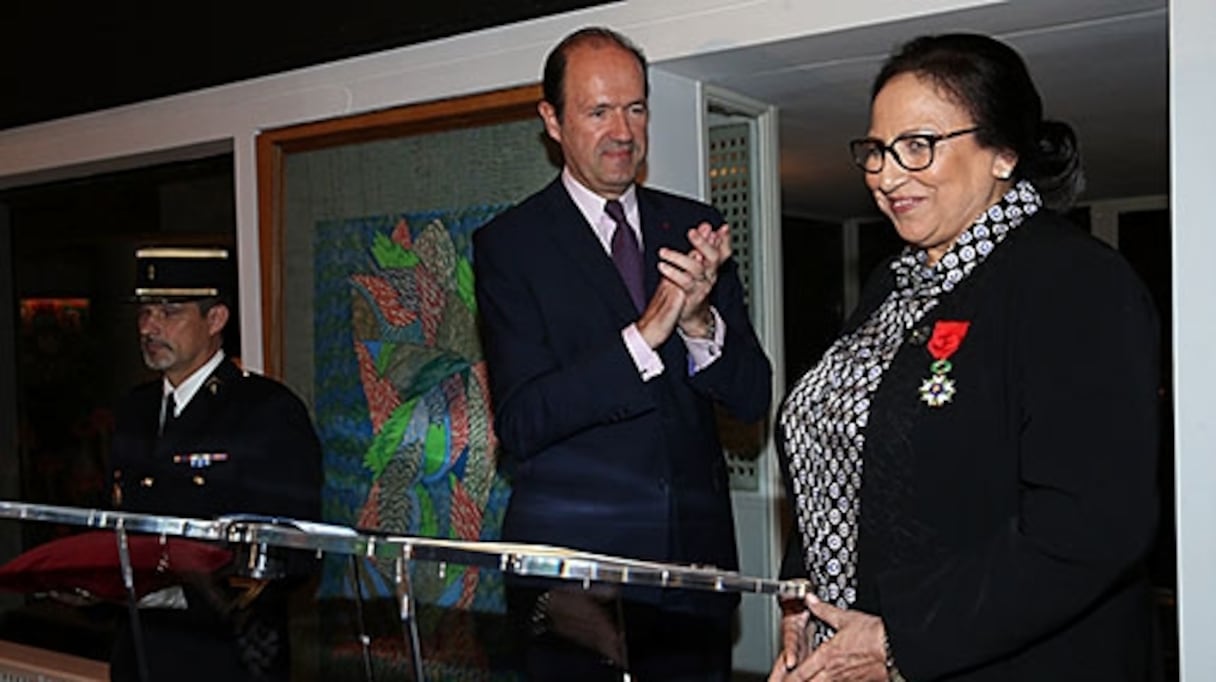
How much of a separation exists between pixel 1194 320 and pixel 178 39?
123 inches

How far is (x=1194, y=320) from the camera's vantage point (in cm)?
251

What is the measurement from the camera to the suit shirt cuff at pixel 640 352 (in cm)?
239

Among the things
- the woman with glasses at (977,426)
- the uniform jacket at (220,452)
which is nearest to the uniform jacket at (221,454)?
the uniform jacket at (220,452)

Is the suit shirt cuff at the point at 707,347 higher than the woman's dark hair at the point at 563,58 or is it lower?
lower

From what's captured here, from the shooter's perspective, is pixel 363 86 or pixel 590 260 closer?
pixel 590 260

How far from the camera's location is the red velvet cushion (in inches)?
69.2

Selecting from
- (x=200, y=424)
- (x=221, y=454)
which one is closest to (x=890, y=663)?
(x=221, y=454)

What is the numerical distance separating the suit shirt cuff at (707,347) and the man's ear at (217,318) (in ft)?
5.01

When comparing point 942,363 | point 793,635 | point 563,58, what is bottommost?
point 793,635

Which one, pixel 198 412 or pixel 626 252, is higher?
pixel 626 252

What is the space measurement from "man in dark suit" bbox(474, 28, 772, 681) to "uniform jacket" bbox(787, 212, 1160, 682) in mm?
642

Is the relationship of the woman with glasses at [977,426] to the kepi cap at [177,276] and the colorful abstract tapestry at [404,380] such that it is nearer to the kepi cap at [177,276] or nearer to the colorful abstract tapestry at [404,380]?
the colorful abstract tapestry at [404,380]

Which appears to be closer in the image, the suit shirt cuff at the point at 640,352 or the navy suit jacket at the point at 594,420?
the suit shirt cuff at the point at 640,352

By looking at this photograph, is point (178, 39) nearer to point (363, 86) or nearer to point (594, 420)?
point (363, 86)
